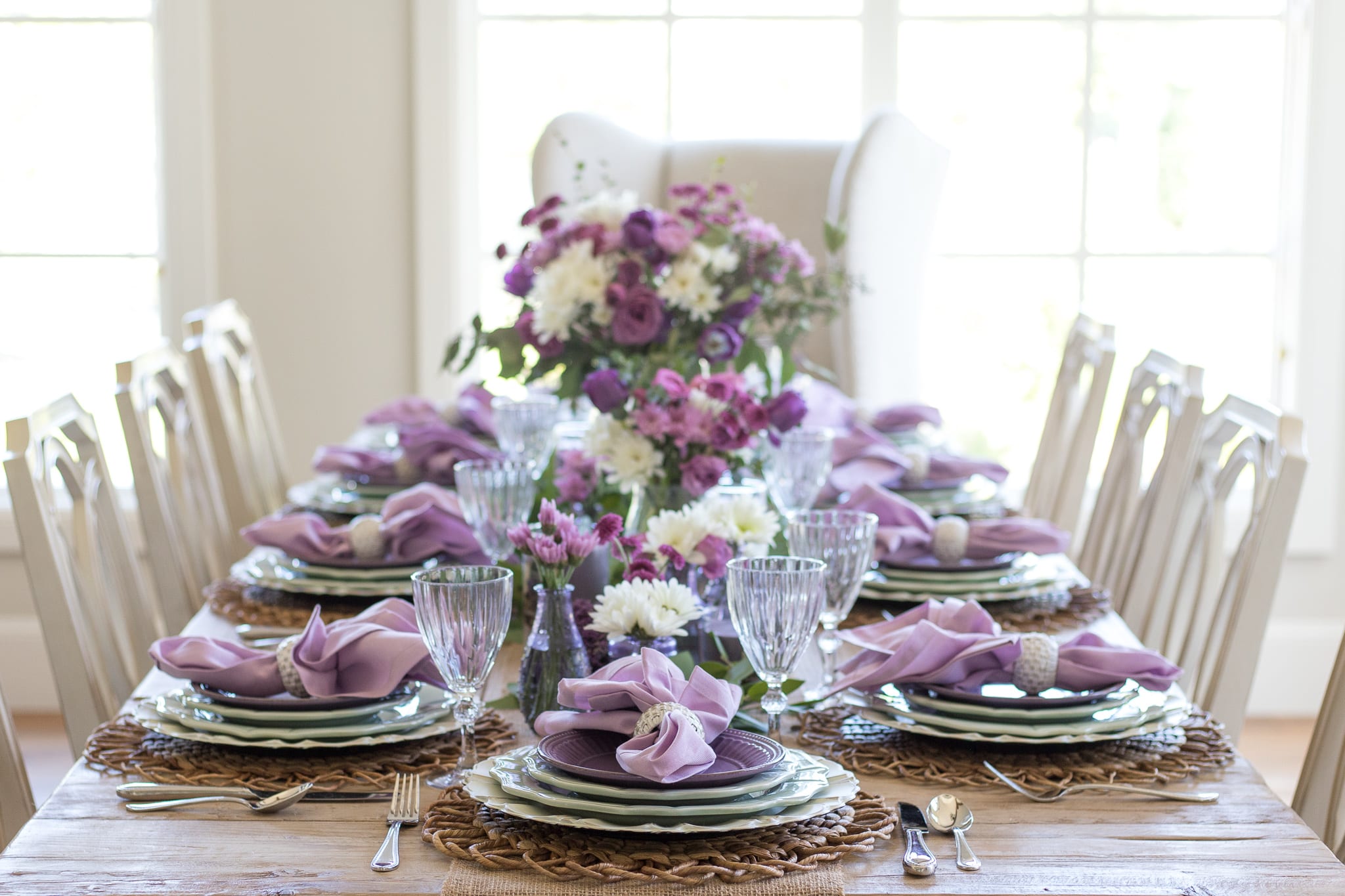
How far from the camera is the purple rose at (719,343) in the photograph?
1759 mm

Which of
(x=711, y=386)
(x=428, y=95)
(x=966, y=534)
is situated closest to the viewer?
(x=711, y=386)

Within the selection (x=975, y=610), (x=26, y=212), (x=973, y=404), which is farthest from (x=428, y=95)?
(x=975, y=610)

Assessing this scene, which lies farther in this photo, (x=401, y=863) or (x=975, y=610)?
(x=975, y=610)

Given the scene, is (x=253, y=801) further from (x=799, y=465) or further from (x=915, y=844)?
(x=799, y=465)

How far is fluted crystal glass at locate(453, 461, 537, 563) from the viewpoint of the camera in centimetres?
142

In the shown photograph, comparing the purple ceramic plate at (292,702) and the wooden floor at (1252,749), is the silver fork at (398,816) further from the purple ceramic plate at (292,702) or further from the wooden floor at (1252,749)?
the wooden floor at (1252,749)

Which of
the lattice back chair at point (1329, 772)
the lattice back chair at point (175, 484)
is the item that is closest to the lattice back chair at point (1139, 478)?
the lattice back chair at point (1329, 772)

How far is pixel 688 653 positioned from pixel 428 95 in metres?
2.74

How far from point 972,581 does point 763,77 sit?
238cm

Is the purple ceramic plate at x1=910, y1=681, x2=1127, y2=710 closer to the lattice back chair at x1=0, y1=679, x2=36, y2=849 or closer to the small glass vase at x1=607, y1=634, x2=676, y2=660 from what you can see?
the small glass vase at x1=607, y1=634, x2=676, y2=660

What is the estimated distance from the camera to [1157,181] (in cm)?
370

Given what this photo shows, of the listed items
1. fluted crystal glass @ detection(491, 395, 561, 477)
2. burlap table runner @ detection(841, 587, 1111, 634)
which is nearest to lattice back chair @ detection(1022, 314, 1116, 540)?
burlap table runner @ detection(841, 587, 1111, 634)

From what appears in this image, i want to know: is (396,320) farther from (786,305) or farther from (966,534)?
(966,534)

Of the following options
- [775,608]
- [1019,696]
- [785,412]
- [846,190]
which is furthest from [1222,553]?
[846,190]
